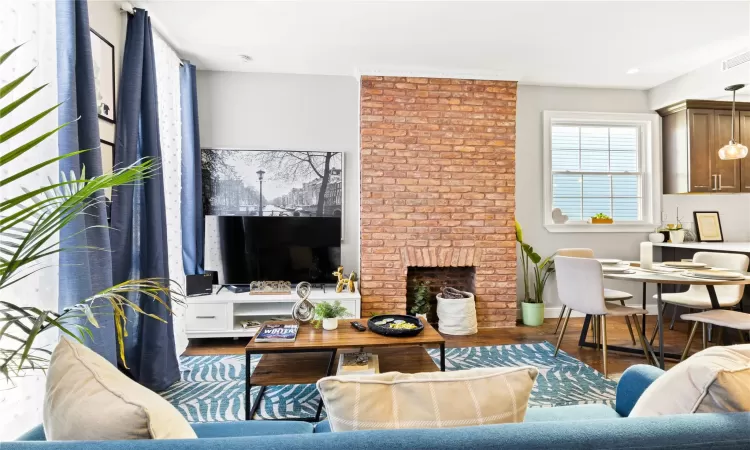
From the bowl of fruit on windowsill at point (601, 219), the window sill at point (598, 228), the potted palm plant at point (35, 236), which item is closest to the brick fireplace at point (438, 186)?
the window sill at point (598, 228)

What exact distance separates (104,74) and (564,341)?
4001mm

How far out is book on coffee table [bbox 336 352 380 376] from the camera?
213cm

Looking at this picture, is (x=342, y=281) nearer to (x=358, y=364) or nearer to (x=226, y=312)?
(x=226, y=312)

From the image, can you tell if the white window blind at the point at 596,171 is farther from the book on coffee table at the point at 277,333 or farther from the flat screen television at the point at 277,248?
the book on coffee table at the point at 277,333

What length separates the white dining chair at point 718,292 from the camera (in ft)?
10.4

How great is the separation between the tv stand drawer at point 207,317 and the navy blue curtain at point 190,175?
1.42ft

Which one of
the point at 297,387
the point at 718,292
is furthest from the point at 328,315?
the point at 718,292

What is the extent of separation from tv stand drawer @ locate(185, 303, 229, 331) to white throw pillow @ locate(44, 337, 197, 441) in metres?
2.53

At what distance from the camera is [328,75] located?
409cm

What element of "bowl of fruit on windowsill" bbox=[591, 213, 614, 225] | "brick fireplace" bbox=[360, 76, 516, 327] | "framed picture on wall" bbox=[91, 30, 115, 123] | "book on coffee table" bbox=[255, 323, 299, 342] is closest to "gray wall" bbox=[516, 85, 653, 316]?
"bowl of fruit on windowsill" bbox=[591, 213, 614, 225]

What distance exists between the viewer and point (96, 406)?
799mm

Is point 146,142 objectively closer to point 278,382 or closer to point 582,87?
point 278,382

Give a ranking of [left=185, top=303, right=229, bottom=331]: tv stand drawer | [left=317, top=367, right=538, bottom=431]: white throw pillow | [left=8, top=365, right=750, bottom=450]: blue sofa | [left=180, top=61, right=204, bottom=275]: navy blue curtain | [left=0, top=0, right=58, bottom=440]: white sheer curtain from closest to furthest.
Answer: [left=8, top=365, right=750, bottom=450]: blue sofa → [left=317, top=367, right=538, bottom=431]: white throw pillow → [left=0, top=0, right=58, bottom=440]: white sheer curtain → [left=185, top=303, right=229, bottom=331]: tv stand drawer → [left=180, top=61, right=204, bottom=275]: navy blue curtain

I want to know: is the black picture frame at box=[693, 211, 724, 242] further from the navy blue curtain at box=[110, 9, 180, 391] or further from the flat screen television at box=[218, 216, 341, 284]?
the navy blue curtain at box=[110, 9, 180, 391]
